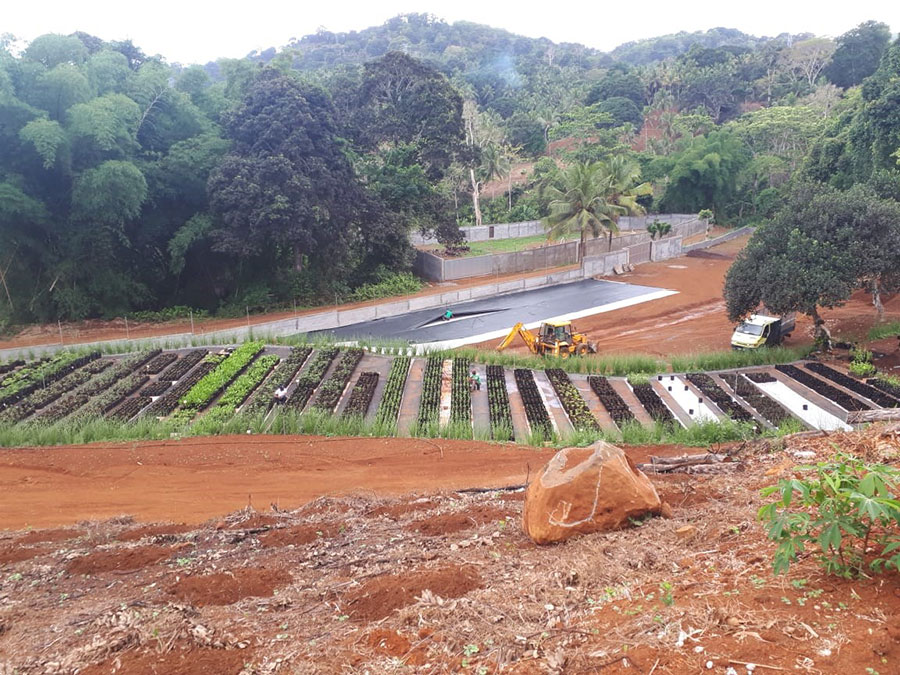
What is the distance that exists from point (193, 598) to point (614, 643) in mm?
4639

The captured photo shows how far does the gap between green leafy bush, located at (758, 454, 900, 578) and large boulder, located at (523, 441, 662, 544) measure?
2.44 m

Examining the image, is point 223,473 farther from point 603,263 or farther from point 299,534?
point 603,263

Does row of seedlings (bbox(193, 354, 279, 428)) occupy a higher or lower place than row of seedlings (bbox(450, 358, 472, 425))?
higher

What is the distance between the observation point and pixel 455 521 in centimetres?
914

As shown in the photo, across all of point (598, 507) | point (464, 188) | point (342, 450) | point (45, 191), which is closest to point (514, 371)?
point (342, 450)

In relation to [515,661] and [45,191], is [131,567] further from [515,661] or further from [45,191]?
[45,191]

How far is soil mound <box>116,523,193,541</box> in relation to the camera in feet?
32.0

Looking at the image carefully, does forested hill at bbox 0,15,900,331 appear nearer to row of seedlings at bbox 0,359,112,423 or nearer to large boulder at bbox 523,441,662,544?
row of seedlings at bbox 0,359,112,423

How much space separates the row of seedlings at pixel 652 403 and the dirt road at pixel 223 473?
14.8 feet

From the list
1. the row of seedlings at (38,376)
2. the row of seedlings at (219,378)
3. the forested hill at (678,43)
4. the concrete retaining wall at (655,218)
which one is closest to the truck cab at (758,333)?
the row of seedlings at (219,378)

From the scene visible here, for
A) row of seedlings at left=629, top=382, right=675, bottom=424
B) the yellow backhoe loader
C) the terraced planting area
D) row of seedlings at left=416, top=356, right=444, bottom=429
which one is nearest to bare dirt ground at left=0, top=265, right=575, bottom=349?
the terraced planting area

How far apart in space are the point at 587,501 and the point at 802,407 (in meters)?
12.8

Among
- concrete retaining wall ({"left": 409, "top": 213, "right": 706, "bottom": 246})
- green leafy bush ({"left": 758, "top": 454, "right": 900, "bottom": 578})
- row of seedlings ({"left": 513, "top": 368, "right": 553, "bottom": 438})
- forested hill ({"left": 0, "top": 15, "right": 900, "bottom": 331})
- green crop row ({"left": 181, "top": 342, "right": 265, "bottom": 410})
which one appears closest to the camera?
green leafy bush ({"left": 758, "top": 454, "right": 900, "bottom": 578})

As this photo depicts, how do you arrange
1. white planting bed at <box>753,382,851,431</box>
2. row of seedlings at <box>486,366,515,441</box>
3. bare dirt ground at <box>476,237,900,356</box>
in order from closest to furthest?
row of seedlings at <box>486,366,515,441</box> → white planting bed at <box>753,382,851,431</box> → bare dirt ground at <box>476,237,900,356</box>
